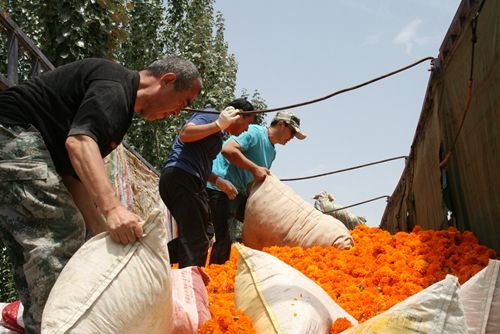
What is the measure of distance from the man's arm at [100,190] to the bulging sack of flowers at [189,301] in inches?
15.9

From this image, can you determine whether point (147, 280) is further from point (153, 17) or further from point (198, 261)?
point (153, 17)

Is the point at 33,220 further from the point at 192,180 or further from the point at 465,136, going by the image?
the point at 465,136

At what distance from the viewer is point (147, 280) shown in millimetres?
2262

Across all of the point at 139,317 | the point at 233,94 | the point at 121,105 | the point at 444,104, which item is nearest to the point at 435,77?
the point at 444,104

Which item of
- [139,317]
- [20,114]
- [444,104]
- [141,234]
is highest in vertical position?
[444,104]

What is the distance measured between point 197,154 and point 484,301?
261cm

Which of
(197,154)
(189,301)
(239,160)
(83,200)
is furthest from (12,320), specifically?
(239,160)

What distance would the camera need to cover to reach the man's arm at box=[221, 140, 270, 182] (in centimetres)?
506

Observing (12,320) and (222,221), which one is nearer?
(12,320)

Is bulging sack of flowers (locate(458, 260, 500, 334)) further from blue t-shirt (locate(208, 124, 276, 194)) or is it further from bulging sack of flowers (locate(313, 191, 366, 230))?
bulging sack of flowers (locate(313, 191, 366, 230))

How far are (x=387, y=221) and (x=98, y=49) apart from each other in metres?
4.70

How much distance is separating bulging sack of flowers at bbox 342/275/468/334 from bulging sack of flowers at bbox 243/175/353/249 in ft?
8.80

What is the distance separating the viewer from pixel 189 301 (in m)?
2.72

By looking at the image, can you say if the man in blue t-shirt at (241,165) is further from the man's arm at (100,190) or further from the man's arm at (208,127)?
the man's arm at (100,190)
